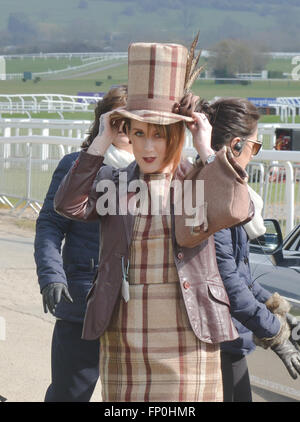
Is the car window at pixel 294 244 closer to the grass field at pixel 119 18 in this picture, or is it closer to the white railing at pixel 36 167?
the white railing at pixel 36 167

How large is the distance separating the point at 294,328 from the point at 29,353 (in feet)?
9.79

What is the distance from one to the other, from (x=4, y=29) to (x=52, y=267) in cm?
17224

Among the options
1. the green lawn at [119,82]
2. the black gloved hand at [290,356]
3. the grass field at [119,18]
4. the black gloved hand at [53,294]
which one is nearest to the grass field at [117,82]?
the green lawn at [119,82]

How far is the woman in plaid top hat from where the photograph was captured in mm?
2781

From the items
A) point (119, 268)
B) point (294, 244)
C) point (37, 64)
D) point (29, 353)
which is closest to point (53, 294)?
point (119, 268)

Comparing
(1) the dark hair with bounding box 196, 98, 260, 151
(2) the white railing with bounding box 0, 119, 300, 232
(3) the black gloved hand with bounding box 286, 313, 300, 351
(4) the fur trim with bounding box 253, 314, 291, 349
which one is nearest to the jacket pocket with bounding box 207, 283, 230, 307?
(4) the fur trim with bounding box 253, 314, 291, 349

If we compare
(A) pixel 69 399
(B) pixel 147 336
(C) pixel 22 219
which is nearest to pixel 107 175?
(B) pixel 147 336

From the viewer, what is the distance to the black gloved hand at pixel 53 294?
10.2 feet

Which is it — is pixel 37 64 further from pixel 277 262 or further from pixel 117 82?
pixel 277 262

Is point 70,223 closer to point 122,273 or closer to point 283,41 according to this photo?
point 122,273

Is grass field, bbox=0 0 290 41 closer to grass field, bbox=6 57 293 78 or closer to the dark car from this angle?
grass field, bbox=6 57 293 78

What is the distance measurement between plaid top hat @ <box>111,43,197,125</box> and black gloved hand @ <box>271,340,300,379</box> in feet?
2.91

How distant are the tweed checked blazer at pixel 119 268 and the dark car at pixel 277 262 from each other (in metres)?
0.76
